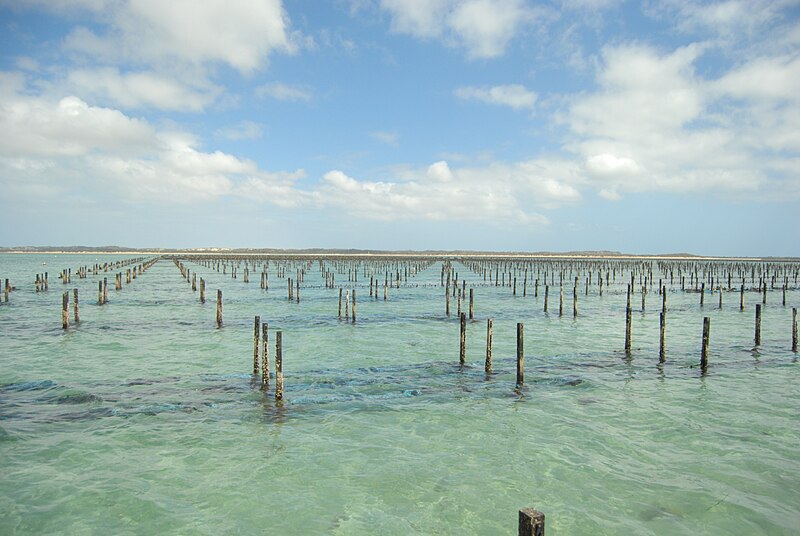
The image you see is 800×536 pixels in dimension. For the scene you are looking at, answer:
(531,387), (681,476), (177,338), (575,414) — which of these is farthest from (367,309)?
(681,476)

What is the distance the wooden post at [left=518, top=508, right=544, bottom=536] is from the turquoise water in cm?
373

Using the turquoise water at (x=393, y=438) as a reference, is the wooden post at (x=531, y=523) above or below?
above

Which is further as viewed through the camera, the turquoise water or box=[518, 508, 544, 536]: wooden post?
the turquoise water

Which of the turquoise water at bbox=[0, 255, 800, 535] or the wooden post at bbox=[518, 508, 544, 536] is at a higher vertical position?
the wooden post at bbox=[518, 508, 544, 536]

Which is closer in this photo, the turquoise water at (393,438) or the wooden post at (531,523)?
the wooden post at (531,523)

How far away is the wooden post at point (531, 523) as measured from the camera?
15.1 feet

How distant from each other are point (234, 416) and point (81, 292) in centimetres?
3927

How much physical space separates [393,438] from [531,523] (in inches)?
281

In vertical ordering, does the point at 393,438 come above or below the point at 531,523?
below

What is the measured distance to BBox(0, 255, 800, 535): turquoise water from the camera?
847cm

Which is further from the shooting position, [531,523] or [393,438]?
[393,438]

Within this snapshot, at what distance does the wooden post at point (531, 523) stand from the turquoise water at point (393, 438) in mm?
3725

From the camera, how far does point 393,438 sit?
1148 cm

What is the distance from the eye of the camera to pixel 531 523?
462cm
